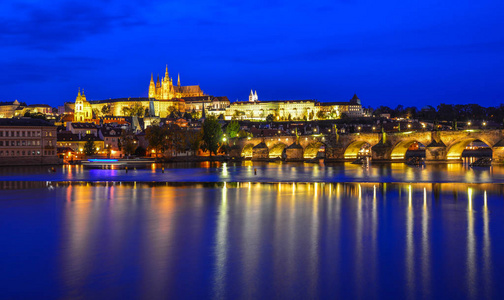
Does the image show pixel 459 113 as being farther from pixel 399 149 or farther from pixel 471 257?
pixel 471 257

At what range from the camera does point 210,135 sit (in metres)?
61.8

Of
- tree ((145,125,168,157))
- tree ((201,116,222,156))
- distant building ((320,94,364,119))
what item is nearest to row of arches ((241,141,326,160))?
tree ((201,116,222,156))

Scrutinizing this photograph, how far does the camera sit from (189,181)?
31.4 meters

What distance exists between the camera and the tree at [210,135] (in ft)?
201

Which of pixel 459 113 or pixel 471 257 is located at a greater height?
pixel 459 113

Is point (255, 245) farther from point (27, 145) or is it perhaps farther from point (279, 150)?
point (279, 150)

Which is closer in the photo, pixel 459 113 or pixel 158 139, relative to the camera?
pixel 158 139

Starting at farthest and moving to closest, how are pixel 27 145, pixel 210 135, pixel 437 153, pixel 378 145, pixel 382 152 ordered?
pixel 210 135, pixel 27 145, pixel 378 145, pixel 382 152, pixel 437 153

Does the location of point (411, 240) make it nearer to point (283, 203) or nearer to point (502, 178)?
point (283, 203)

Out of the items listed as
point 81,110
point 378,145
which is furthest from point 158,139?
point 81,110

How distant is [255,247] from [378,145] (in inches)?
1674

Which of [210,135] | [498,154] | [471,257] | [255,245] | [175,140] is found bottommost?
[471,257]

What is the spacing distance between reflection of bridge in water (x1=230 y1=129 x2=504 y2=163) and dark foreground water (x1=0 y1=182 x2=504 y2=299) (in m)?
24.4

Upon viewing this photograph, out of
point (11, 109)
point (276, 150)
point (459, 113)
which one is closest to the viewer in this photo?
point (276, 150)
